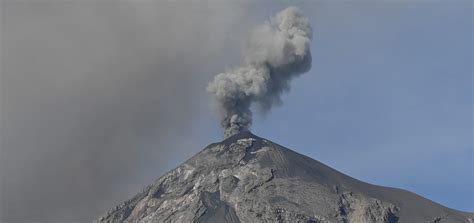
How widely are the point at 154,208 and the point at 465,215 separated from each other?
178ft

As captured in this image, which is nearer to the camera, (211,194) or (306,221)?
(306,221)

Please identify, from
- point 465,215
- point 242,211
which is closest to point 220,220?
point 242,211

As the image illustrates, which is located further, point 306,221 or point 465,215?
point 465,215

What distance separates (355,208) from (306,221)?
490 inches

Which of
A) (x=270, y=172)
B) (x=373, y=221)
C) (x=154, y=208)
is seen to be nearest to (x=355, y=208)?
(x=373, y=221)

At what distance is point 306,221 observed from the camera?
18562cm

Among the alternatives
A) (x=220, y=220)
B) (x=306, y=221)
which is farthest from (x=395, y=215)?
(x=220, y=220)

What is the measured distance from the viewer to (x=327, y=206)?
191 m

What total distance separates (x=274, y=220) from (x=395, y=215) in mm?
21896

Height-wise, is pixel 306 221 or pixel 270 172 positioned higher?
pixel 270 172

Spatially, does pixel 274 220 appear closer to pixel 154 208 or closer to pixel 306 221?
pixel 306 221

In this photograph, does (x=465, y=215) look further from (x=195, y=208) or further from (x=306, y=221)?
(x=195, y=208)

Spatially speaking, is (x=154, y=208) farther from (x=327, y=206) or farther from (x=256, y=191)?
(x=327, y=206)

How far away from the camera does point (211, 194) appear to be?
651 ft
